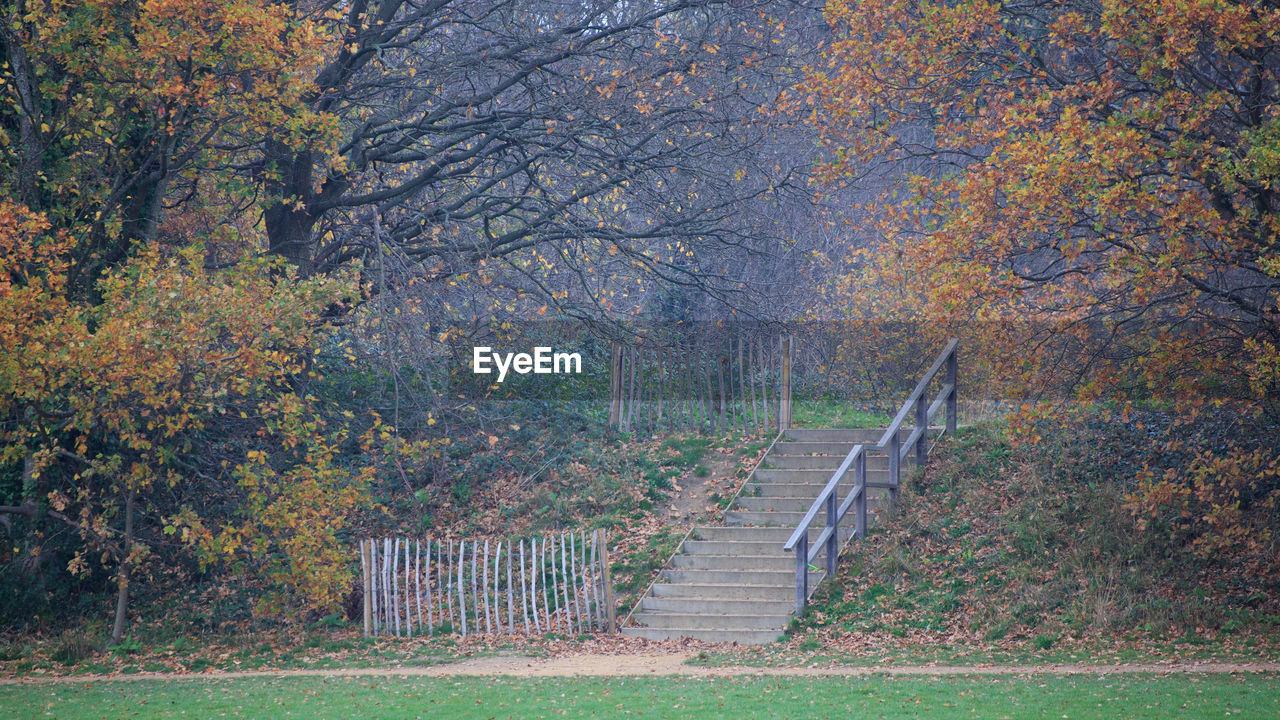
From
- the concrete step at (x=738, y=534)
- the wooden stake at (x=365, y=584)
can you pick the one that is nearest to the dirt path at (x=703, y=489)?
the concrete step at (x=738, y=534)

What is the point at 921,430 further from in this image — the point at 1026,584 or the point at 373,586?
the point at 373,586

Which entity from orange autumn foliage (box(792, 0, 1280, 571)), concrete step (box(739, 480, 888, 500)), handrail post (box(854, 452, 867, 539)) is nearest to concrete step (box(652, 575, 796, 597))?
handrail post (box(854, 452, 867, 539))

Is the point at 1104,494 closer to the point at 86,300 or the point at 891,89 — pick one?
the point at 891,89

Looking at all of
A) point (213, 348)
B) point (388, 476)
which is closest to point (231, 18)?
point (213, 348)

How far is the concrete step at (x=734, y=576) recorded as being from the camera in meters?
13.9

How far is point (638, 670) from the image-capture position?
451 inches

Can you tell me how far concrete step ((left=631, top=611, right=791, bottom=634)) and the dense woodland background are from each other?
267 cm

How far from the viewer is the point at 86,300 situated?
13.0 metres

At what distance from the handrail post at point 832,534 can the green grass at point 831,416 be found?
14.3 ft

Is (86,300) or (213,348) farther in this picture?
(86,300)

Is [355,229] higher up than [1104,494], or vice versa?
[355,229]

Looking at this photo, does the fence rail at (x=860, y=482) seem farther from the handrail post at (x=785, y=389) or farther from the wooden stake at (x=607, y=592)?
the wooden stake at (x=607, y=592)

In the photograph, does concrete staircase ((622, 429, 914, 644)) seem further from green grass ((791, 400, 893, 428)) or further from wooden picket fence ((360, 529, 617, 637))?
green grass ((791, 400, 893, 428))

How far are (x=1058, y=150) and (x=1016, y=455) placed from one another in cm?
580
